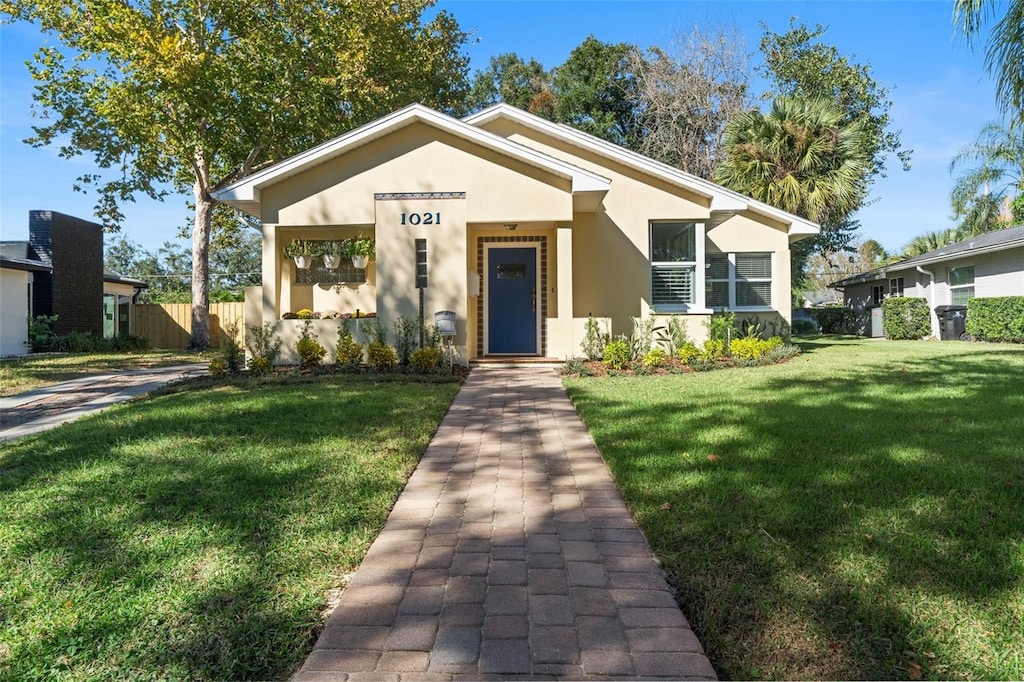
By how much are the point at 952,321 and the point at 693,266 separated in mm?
12342

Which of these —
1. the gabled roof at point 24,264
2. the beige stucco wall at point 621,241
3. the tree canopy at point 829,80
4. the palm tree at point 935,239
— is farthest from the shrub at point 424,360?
the palm tree at point 935,239

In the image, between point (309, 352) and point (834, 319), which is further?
point (834, 319)

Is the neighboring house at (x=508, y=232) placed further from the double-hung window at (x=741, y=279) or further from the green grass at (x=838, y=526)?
the green grass at (x=838, y=526)

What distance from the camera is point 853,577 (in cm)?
264

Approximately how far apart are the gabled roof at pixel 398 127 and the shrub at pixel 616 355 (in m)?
3.02

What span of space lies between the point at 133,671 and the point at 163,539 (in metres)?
1.19

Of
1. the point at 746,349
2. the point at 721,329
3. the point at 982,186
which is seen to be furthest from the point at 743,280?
the point at 982,186

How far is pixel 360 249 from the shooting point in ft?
39.9

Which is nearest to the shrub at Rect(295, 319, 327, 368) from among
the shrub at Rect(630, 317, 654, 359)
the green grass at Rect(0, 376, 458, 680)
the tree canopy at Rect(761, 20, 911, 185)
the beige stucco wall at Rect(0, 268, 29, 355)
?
the green grass at Rect(0, 376, 458, 680)

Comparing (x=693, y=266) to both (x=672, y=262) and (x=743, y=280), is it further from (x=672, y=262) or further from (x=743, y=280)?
(x=743, y=280)

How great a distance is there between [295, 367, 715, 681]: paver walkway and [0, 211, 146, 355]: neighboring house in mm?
20266

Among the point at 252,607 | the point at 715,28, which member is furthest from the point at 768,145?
the point at 252,607

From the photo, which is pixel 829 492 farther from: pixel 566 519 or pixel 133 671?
pixel 133 671

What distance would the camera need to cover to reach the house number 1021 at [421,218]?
10.9 meters
